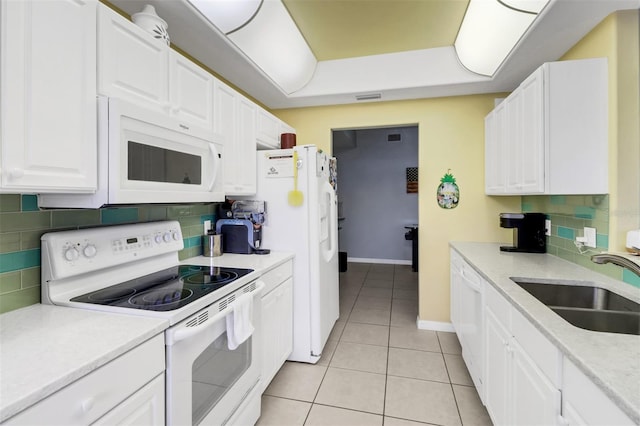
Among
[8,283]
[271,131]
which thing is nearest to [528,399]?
[8,283]

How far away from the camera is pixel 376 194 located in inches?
238

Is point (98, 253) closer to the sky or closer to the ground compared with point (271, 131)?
closer to the ground

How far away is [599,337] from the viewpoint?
38.6 inches

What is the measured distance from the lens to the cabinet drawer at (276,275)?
1.96 meters

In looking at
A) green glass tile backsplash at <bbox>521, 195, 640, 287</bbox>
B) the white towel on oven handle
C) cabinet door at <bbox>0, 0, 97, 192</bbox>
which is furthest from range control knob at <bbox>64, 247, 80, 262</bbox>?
green glass tile backsplash at <bbox>521, 195, 640, 287</bbox>

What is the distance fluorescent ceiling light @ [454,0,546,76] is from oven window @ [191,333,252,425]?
2.53 metres

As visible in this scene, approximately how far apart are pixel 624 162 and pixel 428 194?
5.15ft

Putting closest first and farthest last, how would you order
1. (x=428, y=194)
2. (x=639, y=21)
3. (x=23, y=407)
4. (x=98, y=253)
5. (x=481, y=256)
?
(x=23, y=407) → (x=98, y=253) → (x=639, y=21) → (x=481, y=256) → (x=428, y=194)

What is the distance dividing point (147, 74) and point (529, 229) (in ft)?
9.18

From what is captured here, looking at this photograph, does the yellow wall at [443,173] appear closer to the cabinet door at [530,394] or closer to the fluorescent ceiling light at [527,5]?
the fluorescent ceiling light at [527,5]

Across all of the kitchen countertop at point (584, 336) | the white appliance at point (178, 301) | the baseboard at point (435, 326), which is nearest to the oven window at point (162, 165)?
the white appliance at point (178, 301)

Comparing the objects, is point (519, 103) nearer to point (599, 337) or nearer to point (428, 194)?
point (428, 194)

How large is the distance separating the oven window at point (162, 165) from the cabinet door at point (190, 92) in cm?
20

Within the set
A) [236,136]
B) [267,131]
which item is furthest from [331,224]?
[236,136]
